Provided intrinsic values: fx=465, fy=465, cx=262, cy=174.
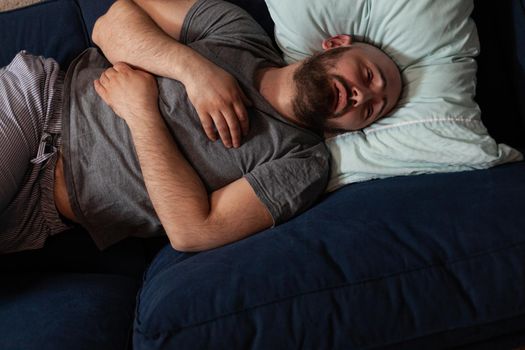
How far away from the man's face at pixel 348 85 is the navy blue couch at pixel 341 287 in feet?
0.63

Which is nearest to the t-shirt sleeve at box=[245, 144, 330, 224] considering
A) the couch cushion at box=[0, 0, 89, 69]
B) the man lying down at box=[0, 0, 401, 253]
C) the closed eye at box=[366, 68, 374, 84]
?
the man lying down at box=[0, 0, 401, 253]

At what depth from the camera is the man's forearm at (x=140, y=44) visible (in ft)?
3.67

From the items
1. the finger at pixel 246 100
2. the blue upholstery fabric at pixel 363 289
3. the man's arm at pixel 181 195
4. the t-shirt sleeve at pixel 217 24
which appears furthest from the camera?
the t-shirt sleeve at pixel 217 24

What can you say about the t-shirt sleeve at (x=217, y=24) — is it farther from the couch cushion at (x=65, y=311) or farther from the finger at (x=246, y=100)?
the couch cushion at (x=65, y=311)

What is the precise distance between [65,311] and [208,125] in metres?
0.50

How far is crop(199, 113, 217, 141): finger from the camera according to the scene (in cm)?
108

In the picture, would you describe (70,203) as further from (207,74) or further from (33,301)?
(207,74)

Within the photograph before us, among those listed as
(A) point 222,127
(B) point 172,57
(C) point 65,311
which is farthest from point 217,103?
(C) point 65,311

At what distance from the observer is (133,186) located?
43.9 inches

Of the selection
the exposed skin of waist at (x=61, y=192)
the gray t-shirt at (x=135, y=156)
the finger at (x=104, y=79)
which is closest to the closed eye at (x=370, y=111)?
the gray t-shirt at (x=135, y=156)

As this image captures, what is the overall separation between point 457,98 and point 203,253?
2.23ft

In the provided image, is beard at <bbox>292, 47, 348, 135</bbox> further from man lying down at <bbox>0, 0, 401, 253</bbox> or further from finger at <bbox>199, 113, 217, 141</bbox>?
finger at <bbox>199, 113, 217, 141</bbox>

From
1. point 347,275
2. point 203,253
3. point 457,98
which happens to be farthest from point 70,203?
point 457,98

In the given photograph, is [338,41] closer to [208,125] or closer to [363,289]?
[208,125]
